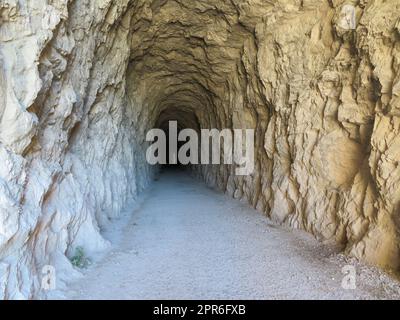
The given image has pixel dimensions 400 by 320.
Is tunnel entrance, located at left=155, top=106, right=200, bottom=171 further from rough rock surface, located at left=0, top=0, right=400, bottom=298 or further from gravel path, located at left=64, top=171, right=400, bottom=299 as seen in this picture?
gravel path, located at left=64, top=171, right=400, bottom=299

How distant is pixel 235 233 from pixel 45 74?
17.6ft

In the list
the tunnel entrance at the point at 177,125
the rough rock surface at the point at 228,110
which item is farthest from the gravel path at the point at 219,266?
the tunnel entrance at the point at 177,125

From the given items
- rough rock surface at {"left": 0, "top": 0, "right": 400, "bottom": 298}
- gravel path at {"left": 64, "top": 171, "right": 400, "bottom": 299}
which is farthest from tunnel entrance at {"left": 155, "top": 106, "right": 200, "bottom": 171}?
gravel path at {"left": 64, "top": 171, "right": 400, "bottom": 299}

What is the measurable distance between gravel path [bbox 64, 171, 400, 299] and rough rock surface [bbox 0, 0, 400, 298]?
0.58m

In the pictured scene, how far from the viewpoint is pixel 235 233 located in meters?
8.06

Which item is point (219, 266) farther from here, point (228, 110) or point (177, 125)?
point (177, 125)

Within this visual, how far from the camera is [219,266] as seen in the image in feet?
19.6

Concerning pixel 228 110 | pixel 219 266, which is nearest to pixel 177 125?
pixel 228 110

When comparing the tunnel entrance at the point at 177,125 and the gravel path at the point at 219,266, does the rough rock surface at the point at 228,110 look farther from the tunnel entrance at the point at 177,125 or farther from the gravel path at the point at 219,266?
the tunnel entrance at the point at 177,125

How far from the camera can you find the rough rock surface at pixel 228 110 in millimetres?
4570

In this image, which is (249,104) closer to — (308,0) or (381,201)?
(308,0)

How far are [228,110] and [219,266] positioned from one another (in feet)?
27.2

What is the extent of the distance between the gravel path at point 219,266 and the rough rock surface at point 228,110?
1.91 ft
